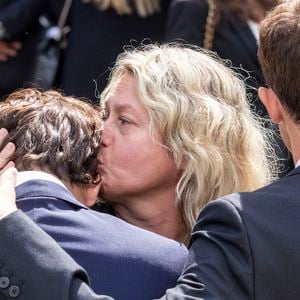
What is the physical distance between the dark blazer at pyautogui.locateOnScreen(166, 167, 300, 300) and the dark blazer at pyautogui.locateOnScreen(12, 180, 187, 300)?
0.21 meters

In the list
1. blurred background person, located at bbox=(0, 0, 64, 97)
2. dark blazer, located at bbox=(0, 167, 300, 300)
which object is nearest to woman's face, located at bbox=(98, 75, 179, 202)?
dark blazer, located at bbox=(0, 167, 300, 300)

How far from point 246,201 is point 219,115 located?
853mm

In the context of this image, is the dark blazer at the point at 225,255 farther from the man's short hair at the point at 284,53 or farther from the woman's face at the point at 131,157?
the woman's face at the point at 131,157

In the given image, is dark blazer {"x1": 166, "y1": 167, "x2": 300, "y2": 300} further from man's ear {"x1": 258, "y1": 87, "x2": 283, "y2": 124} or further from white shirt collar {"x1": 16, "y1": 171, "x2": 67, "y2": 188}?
white shirt collar {"x1": 16, "y1": 171, "x2": 67, "y2": 188}

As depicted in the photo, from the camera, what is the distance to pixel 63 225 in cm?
258

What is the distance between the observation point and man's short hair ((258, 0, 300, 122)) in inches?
100

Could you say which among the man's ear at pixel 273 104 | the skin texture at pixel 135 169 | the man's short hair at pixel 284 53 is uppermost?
the man's short hair at pixel 284 53

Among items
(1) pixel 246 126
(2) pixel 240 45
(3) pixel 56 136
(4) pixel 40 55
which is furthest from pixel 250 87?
(3) pixel 56 136

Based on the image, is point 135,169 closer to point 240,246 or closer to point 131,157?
point 131,157

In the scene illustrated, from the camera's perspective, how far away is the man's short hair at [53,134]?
2.76m

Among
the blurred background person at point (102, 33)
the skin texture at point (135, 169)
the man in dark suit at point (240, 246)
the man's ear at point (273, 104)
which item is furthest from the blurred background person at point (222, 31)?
the man in dark suit at point (240, 246)

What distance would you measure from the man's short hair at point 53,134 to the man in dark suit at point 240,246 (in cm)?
27

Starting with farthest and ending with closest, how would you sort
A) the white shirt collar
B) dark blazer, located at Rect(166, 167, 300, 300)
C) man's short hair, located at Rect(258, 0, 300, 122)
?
the white shirt collar < man's short hair, located at Rect(258, 0, 300, 122) < dark blazer, located at Rect(166, 167, 300, 300)

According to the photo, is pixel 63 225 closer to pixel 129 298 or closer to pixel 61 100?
pixel 129 298
